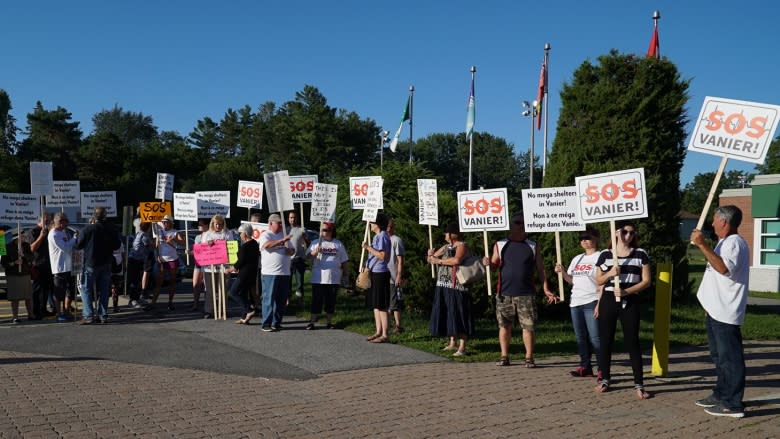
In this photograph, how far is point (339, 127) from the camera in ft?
221

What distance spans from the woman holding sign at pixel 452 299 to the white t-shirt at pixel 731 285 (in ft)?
11.9

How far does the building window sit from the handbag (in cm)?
1901

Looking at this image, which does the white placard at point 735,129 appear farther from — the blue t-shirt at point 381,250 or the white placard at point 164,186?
the white placard at point 164,186

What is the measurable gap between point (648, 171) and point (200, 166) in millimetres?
58502

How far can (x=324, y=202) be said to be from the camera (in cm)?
1475

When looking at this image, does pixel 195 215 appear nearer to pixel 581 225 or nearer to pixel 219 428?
pixel 581 225

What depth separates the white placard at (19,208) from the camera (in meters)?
13.9

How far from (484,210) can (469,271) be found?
1513 millimetres

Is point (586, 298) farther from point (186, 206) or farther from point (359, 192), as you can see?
point (186, 206)

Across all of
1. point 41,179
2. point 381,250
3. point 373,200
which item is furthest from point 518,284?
point 41,179

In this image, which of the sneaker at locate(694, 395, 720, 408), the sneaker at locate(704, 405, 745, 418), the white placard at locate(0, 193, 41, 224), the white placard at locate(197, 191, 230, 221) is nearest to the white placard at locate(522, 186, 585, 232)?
the sneaker at locate(694, 395, 720, 408)

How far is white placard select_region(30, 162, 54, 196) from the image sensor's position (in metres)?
14.0

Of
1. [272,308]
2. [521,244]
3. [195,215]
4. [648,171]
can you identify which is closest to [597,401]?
[521,244]

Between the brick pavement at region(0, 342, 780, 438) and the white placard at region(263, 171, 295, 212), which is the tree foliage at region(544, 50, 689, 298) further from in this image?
the brick pavement at region(0, 342, 780, 438)
